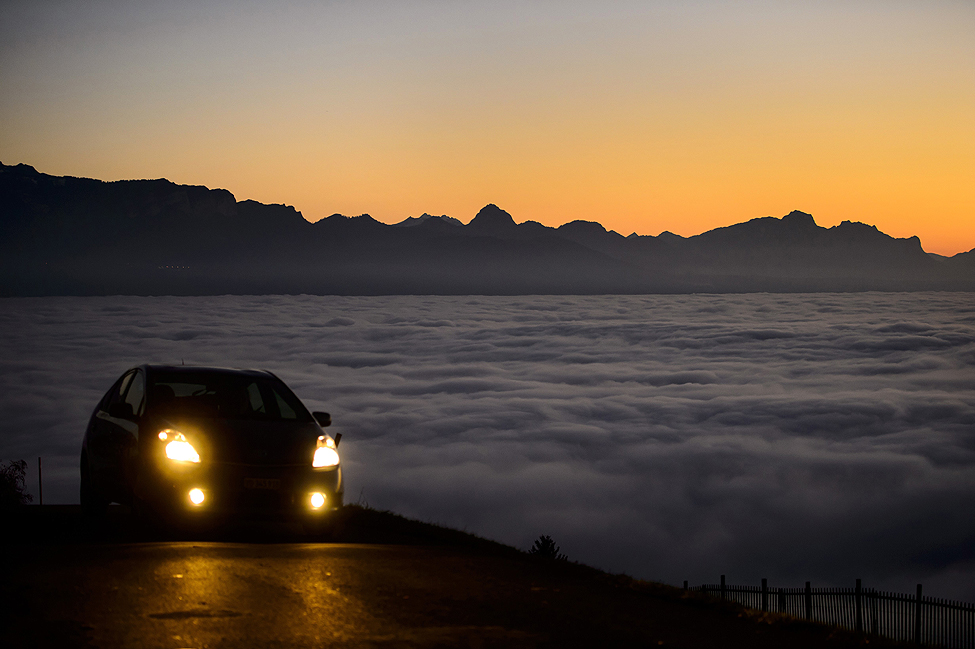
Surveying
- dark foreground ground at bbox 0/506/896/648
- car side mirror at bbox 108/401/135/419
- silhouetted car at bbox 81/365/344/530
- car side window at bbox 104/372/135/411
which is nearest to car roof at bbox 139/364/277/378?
silhouetted car at bbox 81/365/344/530

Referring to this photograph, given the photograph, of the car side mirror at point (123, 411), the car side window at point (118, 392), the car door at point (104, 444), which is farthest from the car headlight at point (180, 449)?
the car side window at point (118, 392)

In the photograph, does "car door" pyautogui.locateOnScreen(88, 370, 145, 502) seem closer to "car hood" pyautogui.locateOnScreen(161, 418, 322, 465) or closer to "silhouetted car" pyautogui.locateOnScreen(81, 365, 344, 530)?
"silhouetted car" pyautogui.locateOnScreen(81, 365, 344, 530)

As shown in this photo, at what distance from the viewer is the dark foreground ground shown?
5.17m

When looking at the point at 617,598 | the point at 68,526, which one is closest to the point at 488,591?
the point at 617,598

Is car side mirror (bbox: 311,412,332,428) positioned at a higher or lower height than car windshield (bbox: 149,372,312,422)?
lower

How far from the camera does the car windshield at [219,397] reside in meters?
8.23

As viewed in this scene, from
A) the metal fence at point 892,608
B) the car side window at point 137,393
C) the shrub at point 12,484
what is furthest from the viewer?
the shrub at point 12,484

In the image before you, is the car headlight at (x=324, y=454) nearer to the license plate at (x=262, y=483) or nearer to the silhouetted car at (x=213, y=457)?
the silhouetted car at (x=213, y=457)

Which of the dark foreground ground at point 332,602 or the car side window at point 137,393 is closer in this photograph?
the dark foreground ground at point 332,602

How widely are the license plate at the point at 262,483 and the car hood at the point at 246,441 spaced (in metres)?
0.15

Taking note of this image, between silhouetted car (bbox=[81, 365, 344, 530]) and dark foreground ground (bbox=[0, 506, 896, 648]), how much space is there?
35 cm

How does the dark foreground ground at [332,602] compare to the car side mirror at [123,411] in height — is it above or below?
below

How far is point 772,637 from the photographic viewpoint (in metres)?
6.14

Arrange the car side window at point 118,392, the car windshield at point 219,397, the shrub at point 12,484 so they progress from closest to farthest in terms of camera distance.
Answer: the car windshield at point 219,397 < the car side window at point 118,392 < the shrub at point 12,484
